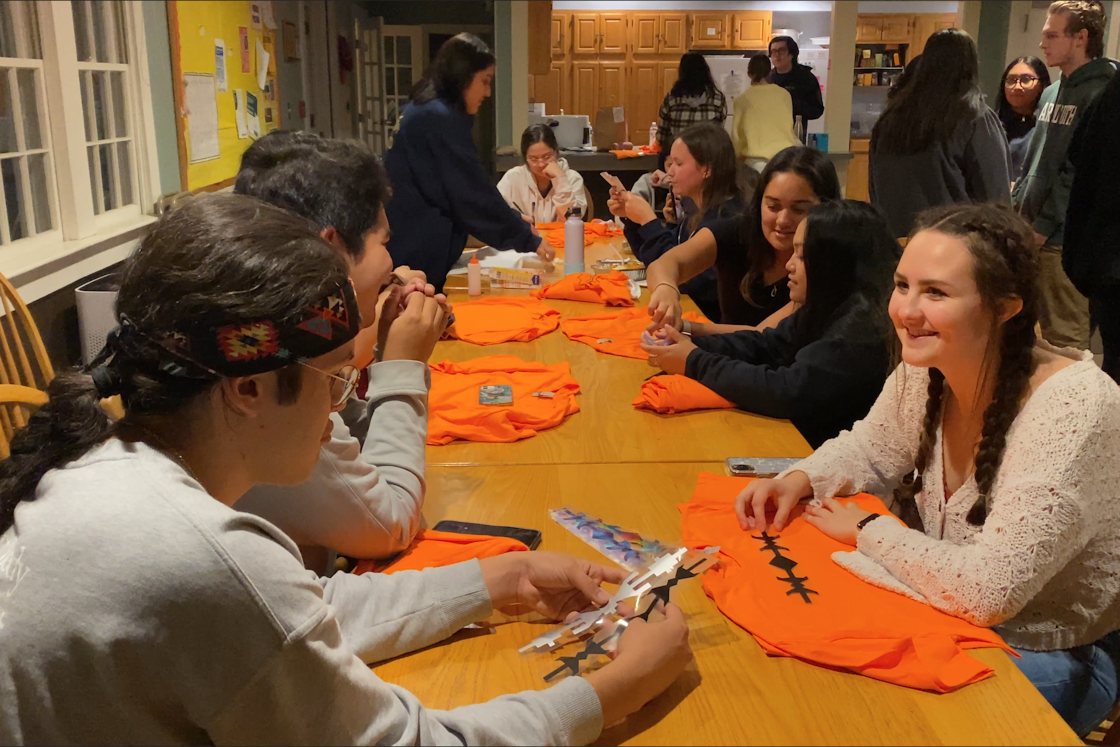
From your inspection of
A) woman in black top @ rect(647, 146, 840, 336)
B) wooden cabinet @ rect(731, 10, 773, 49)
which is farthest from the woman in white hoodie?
wooden cabinet @ rect(731, 10, 773, 49)

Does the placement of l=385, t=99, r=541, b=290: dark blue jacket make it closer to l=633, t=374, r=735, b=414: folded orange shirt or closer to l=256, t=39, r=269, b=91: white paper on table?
l=633, t=374, r=735, b=414: folded orange shirt

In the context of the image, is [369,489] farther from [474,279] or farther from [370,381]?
[474,279]

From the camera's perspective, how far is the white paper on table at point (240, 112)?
4.96m

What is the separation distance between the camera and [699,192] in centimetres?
342

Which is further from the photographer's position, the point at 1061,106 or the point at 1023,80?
the point at 1023,80

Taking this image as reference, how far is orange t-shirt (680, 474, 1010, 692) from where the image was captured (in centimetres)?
100

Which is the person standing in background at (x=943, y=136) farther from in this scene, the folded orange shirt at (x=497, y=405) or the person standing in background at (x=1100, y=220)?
the folded orange shirt at (x=497, y=405)

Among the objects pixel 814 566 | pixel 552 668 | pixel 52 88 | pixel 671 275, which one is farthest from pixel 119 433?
pixel 52 88

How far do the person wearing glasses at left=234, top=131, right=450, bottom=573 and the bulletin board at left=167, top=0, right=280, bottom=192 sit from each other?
2961 mm

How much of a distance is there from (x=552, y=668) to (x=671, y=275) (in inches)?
75.8

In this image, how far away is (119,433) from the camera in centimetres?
75

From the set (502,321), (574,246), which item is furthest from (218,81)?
(502,321)

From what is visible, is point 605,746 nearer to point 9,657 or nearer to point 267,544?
point 267,544

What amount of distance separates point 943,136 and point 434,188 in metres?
1.86
